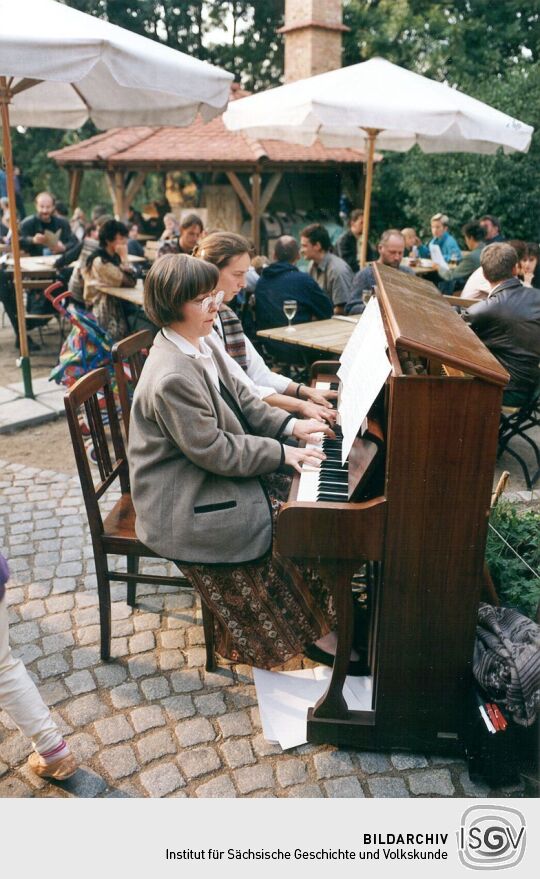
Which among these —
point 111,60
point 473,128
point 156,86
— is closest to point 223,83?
point 156,86

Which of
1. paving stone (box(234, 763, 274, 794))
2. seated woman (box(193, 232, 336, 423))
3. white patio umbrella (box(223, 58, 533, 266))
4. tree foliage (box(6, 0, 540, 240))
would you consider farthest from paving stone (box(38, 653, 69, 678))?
tree foliage (box(6, 0, 540, 240))

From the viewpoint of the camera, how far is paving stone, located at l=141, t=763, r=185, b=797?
2.39 m

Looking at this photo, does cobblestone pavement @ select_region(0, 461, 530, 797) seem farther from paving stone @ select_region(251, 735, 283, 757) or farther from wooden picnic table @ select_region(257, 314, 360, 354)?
wooden picnic table @ select_region(257, 314, 360, 354)

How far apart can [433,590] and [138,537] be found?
112cm

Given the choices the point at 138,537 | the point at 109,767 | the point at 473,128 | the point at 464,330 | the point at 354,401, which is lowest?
the point at 109,767

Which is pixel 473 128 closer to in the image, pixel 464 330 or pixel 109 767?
pixel 464 330

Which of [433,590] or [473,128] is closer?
[433,590]

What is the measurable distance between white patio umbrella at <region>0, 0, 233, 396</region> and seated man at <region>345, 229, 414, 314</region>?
172cm

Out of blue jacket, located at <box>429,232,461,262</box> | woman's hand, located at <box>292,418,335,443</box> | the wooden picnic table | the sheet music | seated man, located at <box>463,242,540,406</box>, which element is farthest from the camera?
blue jacket, located at <box>429,232,461,262</box>

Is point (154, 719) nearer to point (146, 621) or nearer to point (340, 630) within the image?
point (146, 621)

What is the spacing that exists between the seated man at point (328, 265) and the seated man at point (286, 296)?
2.44 ft

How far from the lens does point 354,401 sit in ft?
7.96
